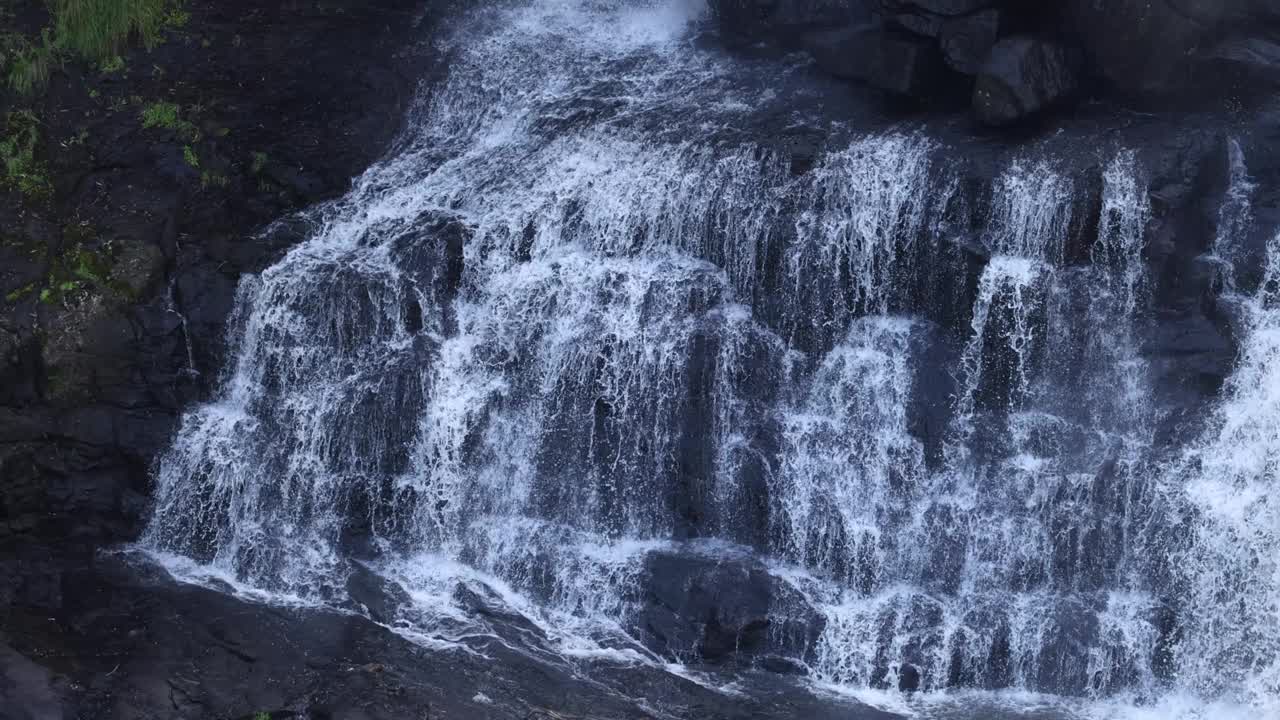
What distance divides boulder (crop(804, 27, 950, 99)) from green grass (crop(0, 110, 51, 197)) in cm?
1023

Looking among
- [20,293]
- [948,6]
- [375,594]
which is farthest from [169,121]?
[948,6]

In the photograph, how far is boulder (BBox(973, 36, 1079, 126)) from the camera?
675 inches

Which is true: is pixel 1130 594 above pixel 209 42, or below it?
below

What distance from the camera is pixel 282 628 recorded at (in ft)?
49.8

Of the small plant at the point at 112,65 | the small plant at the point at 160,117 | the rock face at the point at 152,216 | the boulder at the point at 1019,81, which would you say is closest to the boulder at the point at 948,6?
the boulder at the point at 1019,81

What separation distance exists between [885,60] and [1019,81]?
199 centimetres

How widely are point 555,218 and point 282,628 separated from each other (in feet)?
19.1

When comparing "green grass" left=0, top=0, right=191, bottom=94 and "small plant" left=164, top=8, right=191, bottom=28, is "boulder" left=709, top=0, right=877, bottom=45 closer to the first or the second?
"small plant" left=164, top=8, right=191, bottom=28

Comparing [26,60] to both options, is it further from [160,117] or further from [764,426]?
[764,426]

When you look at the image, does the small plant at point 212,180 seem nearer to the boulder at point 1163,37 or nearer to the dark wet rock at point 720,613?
the dark wet rock at point 720,613

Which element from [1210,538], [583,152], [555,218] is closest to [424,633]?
[555,218]

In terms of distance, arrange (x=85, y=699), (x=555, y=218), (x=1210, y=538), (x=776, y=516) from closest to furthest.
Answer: (x=85, y=699) < (x=1210, y=538) < (x=776, y=516) < (x=555, y=218)

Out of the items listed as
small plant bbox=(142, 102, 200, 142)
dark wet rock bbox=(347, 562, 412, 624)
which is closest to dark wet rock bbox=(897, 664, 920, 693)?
dark wet rock bbox=(347, 562, 412, 624)

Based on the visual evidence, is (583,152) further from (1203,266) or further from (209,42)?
(1203,266)
